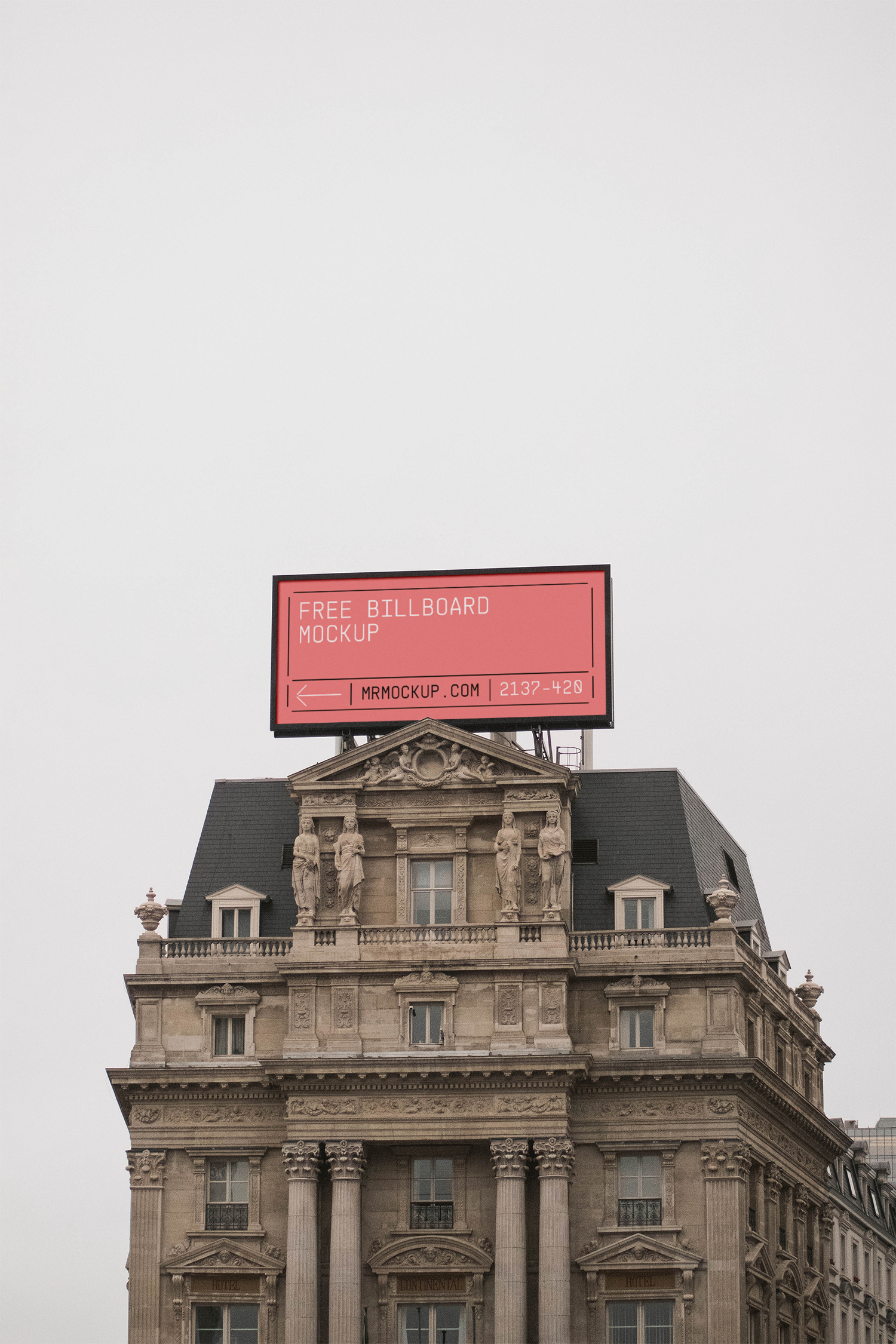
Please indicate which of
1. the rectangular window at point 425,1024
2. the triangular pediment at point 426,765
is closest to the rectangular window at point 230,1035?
the rectangular window at point 425,1024

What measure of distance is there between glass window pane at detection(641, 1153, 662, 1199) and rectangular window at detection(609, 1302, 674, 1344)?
420 centimetres

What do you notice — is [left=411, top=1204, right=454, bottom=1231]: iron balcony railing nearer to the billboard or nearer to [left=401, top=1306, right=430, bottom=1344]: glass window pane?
[left=401, top=1306, right=430, bottom=1344]: glass window pane

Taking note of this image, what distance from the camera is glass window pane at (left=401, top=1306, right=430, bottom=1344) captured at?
99750mm

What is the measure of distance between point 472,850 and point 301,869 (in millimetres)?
6962

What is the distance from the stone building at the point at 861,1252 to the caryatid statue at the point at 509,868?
26.3 meters

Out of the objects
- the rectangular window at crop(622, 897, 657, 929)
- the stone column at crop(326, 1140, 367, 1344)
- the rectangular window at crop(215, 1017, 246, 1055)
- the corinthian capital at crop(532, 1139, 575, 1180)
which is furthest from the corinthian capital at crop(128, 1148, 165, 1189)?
the rectangular window at crop(622, 897, 657, 929)

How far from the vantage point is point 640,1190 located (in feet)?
331

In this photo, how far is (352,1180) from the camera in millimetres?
99688

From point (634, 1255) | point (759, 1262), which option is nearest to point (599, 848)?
point (634, 1255)

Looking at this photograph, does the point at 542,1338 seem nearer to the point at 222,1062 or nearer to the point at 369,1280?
the point at 369,1280

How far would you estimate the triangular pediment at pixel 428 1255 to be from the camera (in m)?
99.6

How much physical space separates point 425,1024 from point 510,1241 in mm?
9160

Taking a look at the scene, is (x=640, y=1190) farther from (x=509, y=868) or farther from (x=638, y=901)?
(x=509, y=868)

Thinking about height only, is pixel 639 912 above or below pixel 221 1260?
above
